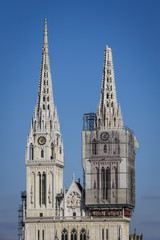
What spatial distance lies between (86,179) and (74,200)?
3306 mm

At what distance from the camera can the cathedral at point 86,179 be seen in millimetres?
127812

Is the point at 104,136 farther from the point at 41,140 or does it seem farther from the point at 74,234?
the point at 74,234

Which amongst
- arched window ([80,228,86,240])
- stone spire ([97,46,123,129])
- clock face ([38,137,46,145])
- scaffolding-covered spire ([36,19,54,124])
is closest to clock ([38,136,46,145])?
clock face ([38,137,46,145])

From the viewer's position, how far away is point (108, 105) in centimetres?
13088

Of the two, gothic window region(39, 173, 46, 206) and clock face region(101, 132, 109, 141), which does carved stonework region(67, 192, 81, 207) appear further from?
clock face region(101, 132, 109, 141)

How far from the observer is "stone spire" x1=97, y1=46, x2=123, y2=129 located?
130500 millimetres

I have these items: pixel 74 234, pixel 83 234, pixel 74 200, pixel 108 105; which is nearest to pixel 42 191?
pixel 74 200

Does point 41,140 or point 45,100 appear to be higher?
point 45,100

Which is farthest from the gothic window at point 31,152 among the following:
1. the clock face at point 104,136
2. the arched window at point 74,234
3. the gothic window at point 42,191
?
the arched window at point 74,234

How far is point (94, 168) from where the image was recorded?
129250 mm

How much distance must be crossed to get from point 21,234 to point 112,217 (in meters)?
14.3

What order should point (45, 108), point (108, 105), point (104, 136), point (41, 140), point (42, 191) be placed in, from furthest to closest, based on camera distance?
1. point (45, 108)
2. point (41, 140)
3. point (108, 105)
4. point (42, 191)
5. point (104, 136)

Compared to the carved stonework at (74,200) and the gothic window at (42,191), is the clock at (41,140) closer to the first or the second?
the gothic window at (42,191)

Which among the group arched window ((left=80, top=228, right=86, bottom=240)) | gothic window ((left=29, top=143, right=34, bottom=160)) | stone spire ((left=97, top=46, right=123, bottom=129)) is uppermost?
stone spire ((left=97, top=46, right=123, bottom=129))
